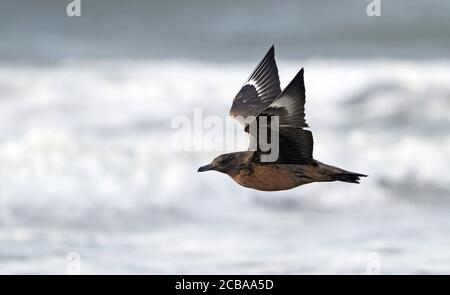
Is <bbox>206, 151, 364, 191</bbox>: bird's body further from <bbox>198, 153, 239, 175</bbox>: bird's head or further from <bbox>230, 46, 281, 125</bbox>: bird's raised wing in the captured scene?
<bbox>230, 46, 281, 125</bbox>: bird's raised wing

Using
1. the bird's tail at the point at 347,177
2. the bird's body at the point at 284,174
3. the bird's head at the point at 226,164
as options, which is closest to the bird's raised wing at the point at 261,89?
the bird's head at the point at 226,164

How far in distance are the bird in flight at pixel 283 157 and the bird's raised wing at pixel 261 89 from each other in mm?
1130

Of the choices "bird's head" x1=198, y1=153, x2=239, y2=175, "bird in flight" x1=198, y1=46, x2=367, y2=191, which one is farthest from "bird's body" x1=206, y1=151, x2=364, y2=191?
"bird's head" x1=198, y1=153, x2=239, y2=175

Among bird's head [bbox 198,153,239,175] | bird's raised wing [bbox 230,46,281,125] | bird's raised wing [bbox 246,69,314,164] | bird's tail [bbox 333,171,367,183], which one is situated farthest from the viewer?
bird's raised wing [bbox 230,46,281,125]

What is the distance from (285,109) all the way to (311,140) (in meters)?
0.45

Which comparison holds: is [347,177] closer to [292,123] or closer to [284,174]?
[284,174]

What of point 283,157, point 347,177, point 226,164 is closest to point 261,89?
point 226,164

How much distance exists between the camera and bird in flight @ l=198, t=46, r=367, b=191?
7.54 metres

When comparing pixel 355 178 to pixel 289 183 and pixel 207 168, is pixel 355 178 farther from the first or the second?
pixel 207 168

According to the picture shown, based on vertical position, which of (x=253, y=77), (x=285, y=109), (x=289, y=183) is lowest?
(x=289, y=183)

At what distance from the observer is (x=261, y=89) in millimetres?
9562

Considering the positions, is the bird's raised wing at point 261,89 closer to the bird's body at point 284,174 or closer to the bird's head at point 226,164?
the bird's head at point 226,164

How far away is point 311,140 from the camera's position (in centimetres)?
783

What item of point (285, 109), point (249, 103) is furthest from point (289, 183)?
point (249, 103)
